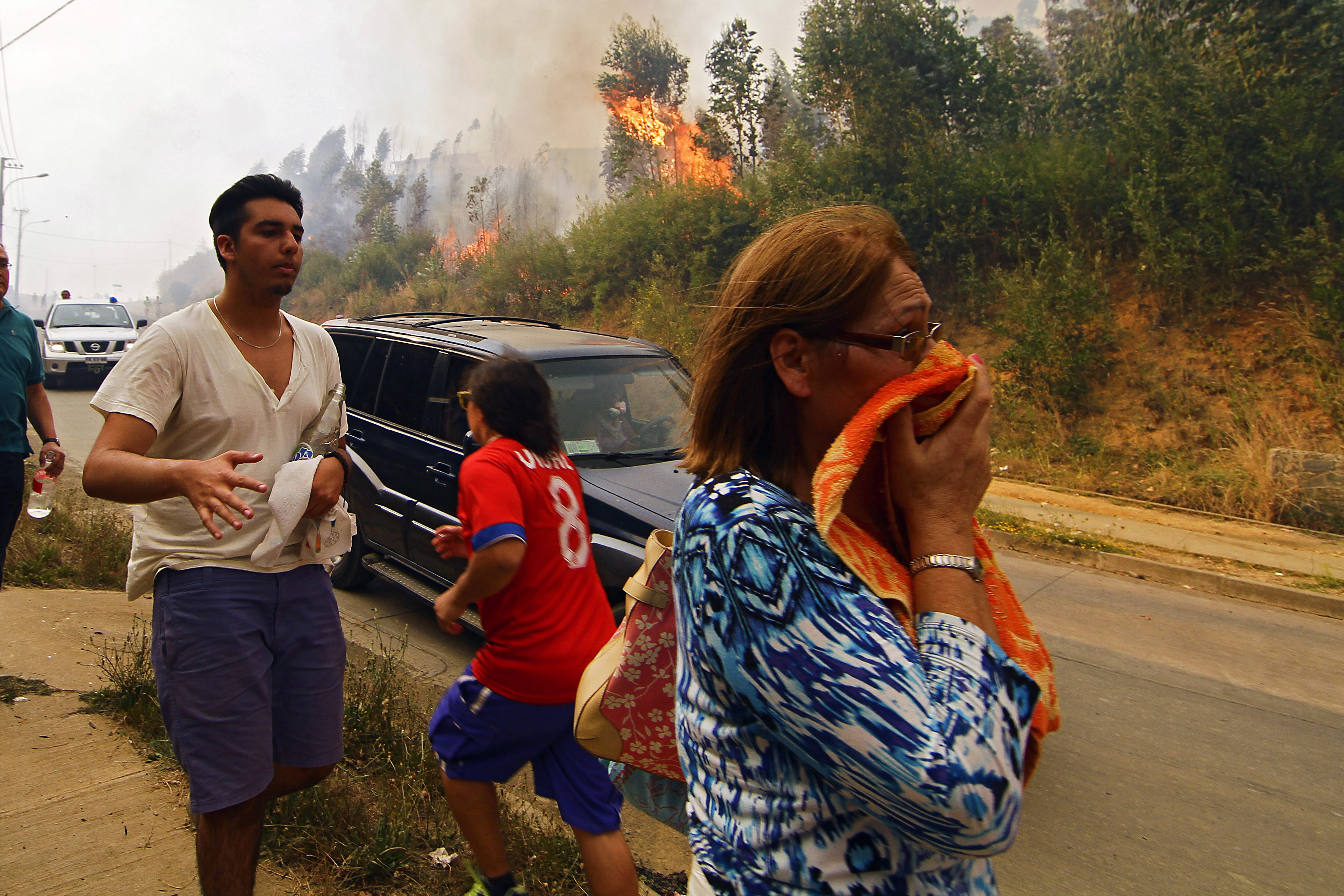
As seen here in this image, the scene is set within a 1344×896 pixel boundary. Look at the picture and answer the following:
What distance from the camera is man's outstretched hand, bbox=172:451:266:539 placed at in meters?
1.94

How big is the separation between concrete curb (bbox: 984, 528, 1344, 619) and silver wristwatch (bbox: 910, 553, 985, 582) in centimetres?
670

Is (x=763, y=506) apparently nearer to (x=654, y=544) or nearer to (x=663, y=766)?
(x=654, y=544)

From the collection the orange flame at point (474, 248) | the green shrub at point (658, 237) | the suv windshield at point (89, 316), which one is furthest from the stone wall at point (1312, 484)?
the suv windshield at point (89, 316)

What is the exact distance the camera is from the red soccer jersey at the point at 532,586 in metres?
2.61

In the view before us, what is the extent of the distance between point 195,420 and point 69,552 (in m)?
4.92

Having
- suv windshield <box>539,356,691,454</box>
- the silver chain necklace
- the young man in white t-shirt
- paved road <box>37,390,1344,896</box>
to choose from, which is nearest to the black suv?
suv windshield <box>539,356,691,454</box>

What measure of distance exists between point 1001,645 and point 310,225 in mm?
107998

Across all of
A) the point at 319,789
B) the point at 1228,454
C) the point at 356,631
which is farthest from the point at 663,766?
the point at 1228,454

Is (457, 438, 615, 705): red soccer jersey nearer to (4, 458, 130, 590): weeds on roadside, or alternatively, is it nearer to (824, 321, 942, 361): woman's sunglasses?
(824, 321, 942, 361): woman's sunglasses

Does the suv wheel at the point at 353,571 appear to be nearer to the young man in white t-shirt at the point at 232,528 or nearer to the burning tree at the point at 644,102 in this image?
the young man in white t-shirt at the point at 232,528

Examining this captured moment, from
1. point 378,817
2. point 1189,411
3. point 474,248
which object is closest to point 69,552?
point 378,817

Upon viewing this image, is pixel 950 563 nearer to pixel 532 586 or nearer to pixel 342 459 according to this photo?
pixel 532 586

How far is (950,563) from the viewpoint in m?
1.03

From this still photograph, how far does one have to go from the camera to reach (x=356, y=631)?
18.3 feet
